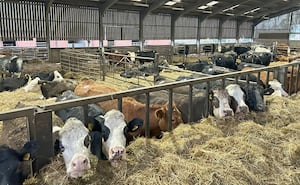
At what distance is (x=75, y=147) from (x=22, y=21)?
1206 cm

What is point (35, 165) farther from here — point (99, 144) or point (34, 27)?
point (34, 27)

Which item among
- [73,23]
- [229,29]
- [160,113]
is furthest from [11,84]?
[229,29]

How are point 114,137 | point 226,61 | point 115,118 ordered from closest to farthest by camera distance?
point 114,137
point 115,118
point 226,61

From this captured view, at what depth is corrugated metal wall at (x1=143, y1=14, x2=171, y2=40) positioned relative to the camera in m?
18.3

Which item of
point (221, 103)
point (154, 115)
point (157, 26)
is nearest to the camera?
point (154, 115)

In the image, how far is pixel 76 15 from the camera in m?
14.5

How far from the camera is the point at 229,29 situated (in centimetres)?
2561

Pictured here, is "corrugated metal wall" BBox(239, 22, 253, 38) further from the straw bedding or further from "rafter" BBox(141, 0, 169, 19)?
the straw bedding

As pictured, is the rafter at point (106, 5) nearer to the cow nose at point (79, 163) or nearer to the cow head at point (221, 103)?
the cow head at point (221, 103)

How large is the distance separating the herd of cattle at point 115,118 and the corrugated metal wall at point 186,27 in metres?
→ 15.2

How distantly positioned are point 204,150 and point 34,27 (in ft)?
39.7

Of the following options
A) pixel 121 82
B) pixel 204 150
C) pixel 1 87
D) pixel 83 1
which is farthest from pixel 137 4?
pixel 204 150

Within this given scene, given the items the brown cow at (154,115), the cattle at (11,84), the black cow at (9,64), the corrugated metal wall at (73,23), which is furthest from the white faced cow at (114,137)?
the corrugated metal wall at (73,23)

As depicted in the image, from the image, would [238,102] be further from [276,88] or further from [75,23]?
[75,23]
